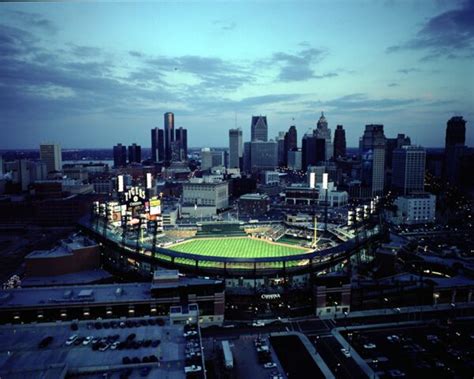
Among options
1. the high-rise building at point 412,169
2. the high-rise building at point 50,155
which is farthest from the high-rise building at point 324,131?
the high-rise building at point 50,155

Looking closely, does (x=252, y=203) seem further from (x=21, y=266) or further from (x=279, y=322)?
(x=279, y=322)

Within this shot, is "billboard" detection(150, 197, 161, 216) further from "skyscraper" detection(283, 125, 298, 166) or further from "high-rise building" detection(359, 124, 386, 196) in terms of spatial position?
"skyscraper" detection(283, 125, 298, 166)

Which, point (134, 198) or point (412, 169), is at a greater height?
point (412, 169)

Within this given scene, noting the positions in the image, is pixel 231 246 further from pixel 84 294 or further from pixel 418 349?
pixel 418 349

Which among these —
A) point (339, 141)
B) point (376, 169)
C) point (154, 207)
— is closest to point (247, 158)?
point (339, 141)

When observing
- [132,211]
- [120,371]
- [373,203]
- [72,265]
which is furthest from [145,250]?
[373,203]

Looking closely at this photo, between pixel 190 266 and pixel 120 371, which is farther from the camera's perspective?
pixel 190 266

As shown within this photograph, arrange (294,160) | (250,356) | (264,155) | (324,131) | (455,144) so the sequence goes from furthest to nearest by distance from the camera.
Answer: (324,131)
(294,160)
(264,155)
(455,144)
(250,356)

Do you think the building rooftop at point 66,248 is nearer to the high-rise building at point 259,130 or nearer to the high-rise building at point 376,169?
the high-rise building at point 376,169
